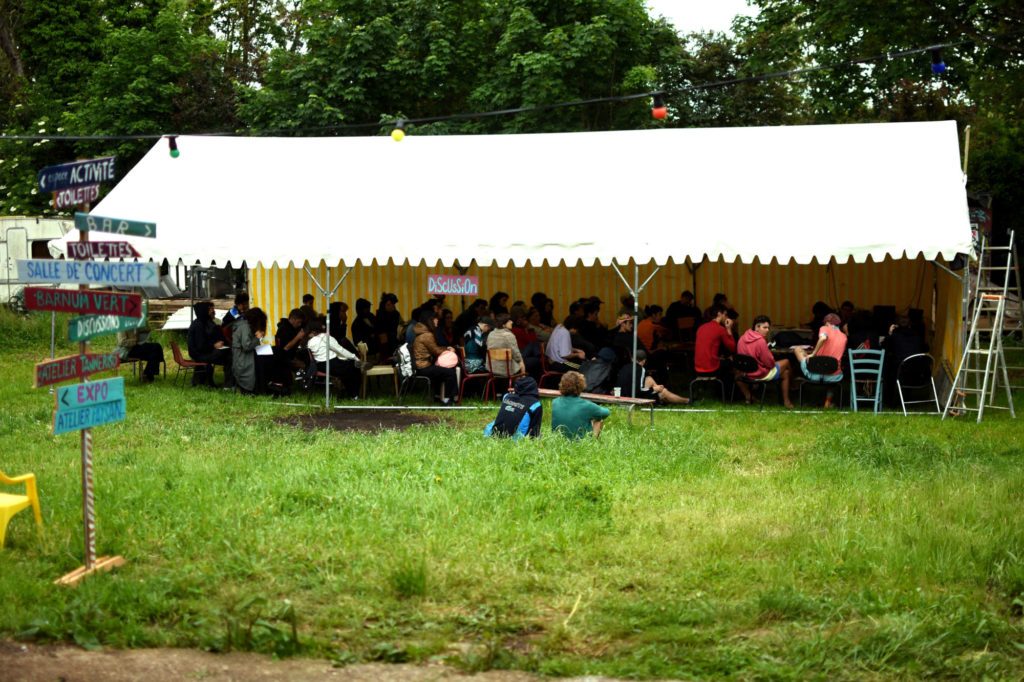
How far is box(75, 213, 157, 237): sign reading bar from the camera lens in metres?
5.95

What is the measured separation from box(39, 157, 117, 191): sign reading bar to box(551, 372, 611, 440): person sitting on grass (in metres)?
4.40

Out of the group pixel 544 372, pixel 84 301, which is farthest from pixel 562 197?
pixel 84 301

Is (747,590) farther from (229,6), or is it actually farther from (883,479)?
(229,6)

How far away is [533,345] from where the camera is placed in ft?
43.7

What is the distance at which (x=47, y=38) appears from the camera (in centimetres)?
2852

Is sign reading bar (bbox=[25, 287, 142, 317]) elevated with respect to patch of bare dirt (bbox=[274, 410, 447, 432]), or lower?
elevated

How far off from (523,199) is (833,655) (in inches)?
353

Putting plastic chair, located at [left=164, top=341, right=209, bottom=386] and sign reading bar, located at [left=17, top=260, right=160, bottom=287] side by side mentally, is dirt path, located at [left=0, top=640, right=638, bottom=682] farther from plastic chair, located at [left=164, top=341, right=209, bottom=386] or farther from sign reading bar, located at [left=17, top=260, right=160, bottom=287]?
plastic chair, located at [left=164, top=341, right=209, bottom=386]

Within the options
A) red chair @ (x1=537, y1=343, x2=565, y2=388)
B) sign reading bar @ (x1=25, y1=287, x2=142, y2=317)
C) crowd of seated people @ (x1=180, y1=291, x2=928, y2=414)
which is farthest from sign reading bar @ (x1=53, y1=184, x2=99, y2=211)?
red chair @ (x1=537, y1=343, x2=565, y2=388)

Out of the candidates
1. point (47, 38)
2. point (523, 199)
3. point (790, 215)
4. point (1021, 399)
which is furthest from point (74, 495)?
point (47, 38)

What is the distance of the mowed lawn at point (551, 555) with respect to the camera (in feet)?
16.7

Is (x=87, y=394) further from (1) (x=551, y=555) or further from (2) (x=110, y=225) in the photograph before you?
(1) (x=551, y=555)

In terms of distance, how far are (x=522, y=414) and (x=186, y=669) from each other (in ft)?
16.7

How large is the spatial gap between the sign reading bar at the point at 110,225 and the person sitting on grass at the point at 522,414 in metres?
4.02
